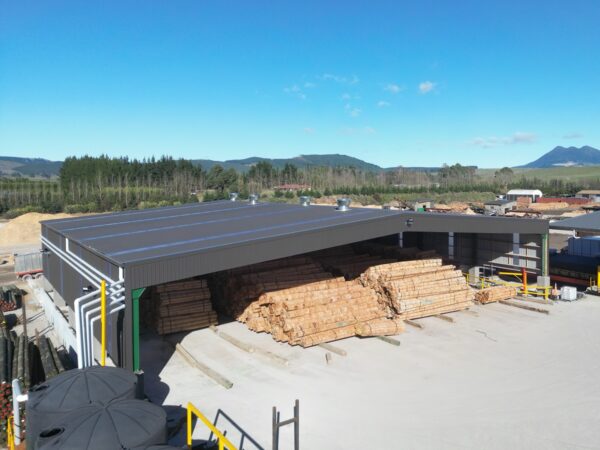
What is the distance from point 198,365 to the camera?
14914mm

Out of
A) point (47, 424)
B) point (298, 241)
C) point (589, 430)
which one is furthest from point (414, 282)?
point (47, 424)

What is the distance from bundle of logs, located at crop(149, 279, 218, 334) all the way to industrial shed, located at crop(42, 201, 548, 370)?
8.00 ft

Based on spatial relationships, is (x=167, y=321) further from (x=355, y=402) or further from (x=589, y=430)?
(x=589, y=430)

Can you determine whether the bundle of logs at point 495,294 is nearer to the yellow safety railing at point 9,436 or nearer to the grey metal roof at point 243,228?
the grey metal roof at point 243,228

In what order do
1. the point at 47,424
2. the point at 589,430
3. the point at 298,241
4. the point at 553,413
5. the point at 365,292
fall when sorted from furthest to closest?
the point at 365,292 → the point at 298,241 → the point at 553,413 → the point at 589,430 → the point at 47,424

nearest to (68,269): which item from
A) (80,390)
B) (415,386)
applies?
(80,390)

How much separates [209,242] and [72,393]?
7171mm

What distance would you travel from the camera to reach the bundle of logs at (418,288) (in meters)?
19.4

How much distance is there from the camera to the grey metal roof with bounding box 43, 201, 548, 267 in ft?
49.9

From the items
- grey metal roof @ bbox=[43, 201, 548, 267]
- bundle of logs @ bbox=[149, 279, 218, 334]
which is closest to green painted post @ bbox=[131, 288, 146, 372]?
grey metal roof @ bbox=[43, 201, 548, 267]

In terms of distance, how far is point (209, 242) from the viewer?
15539 mm

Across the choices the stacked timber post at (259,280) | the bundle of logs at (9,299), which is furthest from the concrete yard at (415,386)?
the bundle of logs at (9,299)

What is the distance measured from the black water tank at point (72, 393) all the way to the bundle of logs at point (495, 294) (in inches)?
684

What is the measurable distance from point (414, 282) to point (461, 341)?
3627mm
